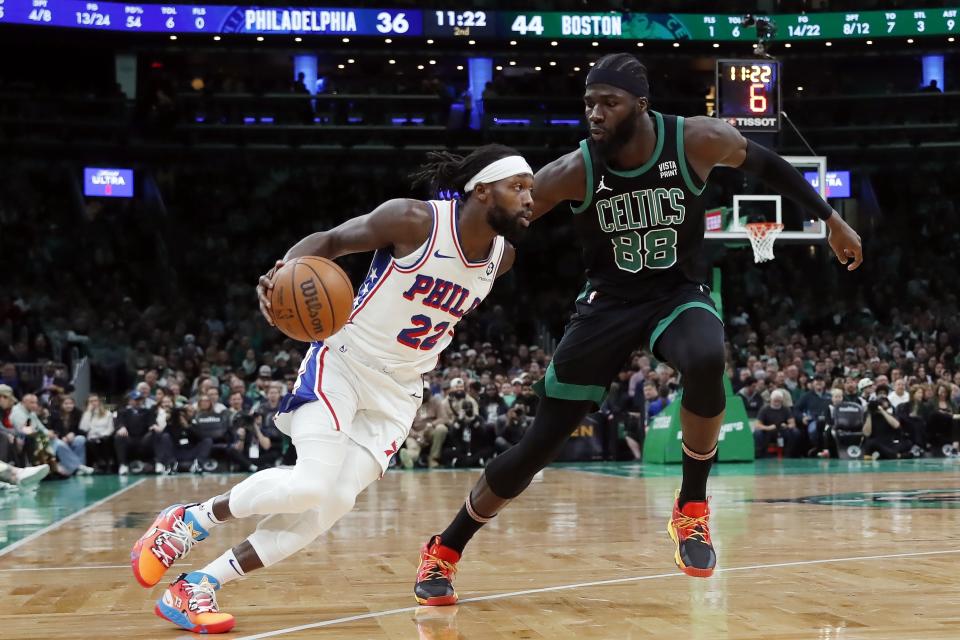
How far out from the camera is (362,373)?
444 cm

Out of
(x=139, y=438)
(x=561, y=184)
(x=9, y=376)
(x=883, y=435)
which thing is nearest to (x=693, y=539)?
(x=561, y=184)

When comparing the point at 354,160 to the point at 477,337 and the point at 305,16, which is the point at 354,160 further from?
the point at 477,337

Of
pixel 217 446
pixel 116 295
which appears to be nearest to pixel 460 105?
pixel 116 295

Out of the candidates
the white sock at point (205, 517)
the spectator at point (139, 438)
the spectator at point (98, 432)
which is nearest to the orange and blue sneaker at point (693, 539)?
the white sock at point (205, 517)

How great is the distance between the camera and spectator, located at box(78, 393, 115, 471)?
15508 millimetres

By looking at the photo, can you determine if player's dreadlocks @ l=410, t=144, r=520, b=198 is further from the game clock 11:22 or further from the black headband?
the game clock 11:22

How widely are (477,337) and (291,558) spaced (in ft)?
56.0

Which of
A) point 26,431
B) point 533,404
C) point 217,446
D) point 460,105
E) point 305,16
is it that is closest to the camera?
point 26,431

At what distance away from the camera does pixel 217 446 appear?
15344mm

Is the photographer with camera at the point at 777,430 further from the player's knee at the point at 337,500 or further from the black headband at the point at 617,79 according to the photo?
the player's knee at the point at 337,500

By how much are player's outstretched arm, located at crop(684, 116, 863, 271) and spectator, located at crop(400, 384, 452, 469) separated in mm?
11382

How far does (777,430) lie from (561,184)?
13401 mm

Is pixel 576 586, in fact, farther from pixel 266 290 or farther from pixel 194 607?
pixel 266 290

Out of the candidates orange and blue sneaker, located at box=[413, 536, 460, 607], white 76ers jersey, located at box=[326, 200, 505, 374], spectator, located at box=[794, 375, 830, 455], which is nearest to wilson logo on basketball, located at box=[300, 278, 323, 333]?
white 76ers jersey, located at box=[326, 200, 505, 374]
